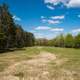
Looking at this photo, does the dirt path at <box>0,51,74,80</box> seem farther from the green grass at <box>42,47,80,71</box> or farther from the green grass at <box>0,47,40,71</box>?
the green grass at <box>42,47,80,71</box>

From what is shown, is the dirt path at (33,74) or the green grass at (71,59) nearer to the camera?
the dirt path at (33,74)

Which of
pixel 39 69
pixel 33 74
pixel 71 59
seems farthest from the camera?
pixel 71 59

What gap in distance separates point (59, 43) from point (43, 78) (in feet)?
449

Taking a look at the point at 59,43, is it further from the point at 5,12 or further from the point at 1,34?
the point at 1,34

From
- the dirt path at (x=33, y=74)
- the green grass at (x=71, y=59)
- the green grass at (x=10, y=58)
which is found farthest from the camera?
the green grass at (x=10, y=58)

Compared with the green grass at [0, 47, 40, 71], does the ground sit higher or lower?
lower

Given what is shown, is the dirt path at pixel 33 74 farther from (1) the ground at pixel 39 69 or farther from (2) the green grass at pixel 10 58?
(2) the green grass at pixel 10 58

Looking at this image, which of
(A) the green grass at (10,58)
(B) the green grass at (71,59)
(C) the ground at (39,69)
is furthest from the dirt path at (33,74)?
(B) the green grass at (71,59)

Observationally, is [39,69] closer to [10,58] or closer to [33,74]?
[33,74]

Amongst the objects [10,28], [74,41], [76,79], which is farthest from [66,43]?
[76,79]

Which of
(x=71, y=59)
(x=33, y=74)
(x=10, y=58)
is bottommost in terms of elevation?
(x=33, y=74)

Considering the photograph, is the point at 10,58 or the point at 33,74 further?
the point at 10,58

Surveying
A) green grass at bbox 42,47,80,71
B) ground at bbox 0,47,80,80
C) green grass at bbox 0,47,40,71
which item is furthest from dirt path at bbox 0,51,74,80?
green grass at bbox 42,47,80,71

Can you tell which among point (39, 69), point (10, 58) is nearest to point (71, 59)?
point (10, 58)
